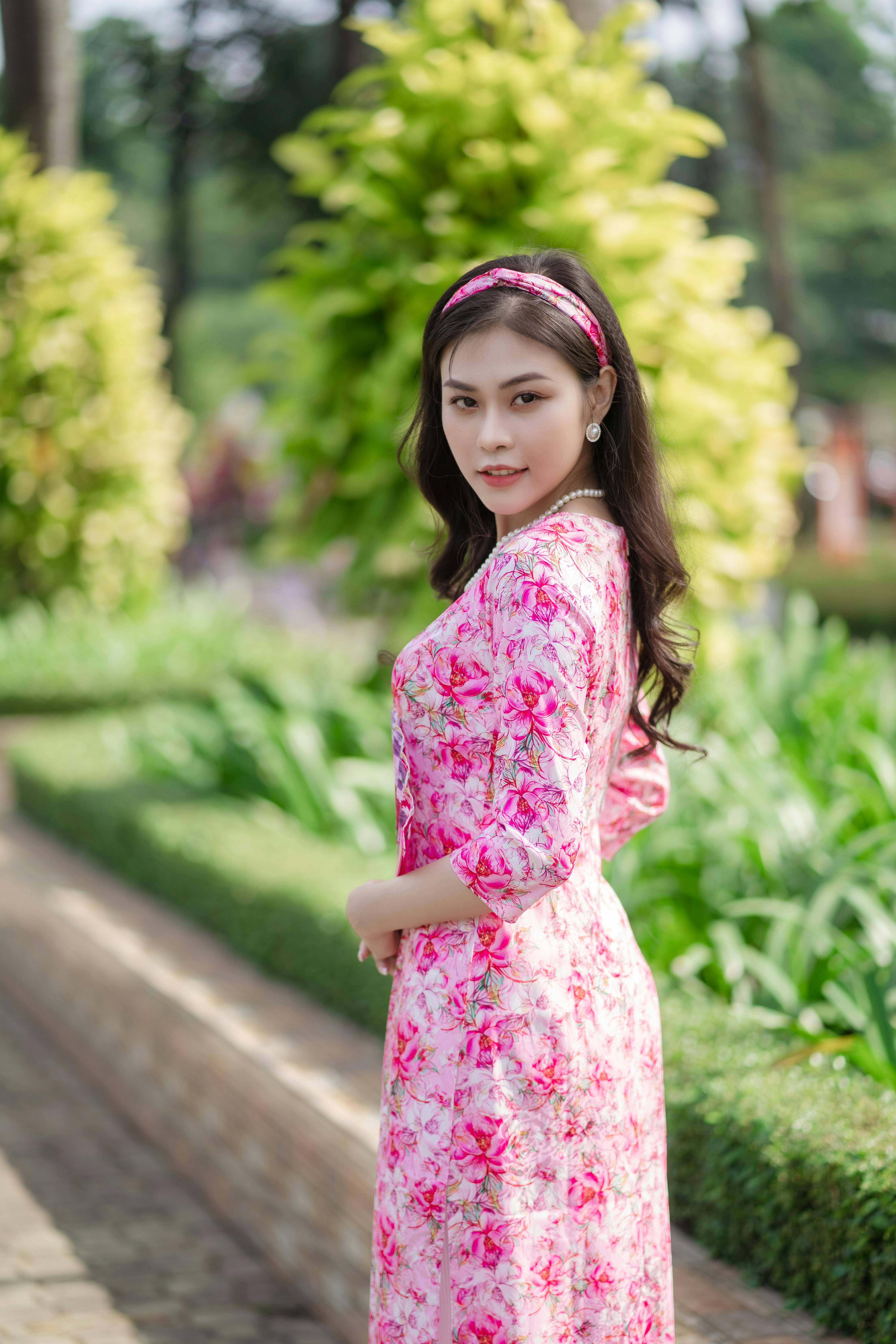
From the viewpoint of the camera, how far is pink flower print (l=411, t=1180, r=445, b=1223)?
1.60 metres

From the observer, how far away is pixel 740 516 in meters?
4.97

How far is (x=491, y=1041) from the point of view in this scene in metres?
1.59

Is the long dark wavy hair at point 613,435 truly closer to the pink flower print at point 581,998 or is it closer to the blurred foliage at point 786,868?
the pink flower print at point 581,998

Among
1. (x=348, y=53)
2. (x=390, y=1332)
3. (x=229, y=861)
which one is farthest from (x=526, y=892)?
(x=348, y=53)

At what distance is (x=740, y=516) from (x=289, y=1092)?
9.18 ft

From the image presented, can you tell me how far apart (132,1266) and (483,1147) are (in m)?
1.97

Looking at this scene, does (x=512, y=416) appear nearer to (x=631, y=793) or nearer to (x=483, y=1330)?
(x=631, y=793)

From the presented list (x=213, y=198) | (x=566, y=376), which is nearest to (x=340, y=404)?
(x=566, y=376)

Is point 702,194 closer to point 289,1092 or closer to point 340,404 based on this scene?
point 340,404

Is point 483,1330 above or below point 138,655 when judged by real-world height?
above

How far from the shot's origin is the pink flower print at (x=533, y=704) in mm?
1519

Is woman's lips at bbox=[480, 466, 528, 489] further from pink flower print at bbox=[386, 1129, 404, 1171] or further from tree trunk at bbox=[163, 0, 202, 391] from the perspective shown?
tree trunk at bbox=[163, 0, 202, 391]

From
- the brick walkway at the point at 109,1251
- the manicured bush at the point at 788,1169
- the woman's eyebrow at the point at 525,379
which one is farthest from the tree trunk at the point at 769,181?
the woman's eyebrow at the point at 525,379

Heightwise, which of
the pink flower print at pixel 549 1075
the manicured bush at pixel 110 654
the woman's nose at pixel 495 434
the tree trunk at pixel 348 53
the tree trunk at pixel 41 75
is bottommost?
the manicured bush at pixel 110 654
